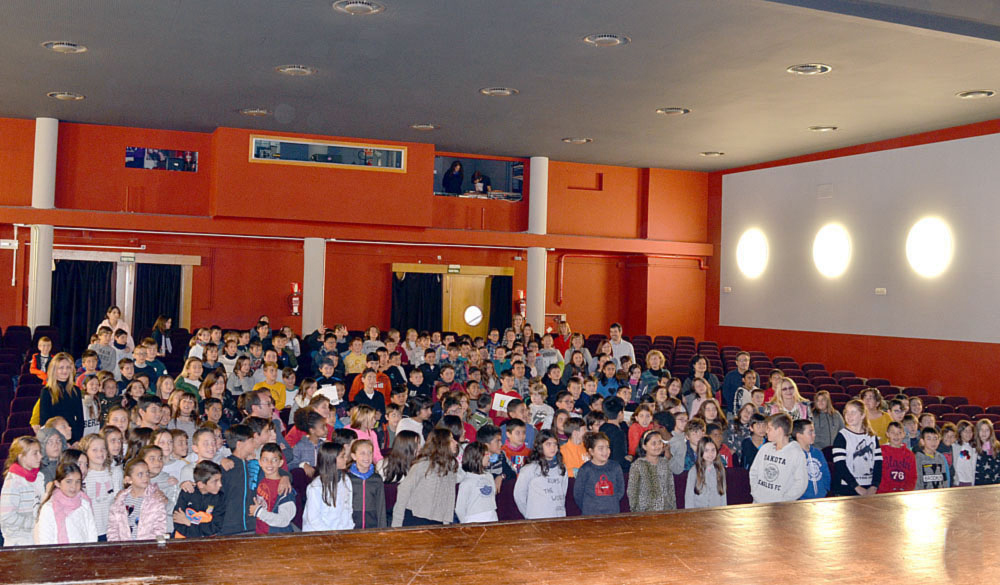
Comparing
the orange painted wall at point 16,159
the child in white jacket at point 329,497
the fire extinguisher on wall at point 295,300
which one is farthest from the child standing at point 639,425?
the orange painted wall at point 16,159

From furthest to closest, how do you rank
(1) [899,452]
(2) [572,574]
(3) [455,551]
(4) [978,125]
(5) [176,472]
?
(4) [978,125] → (1) [899,452] → (5) [176,472] → (3) [455,551] → (2) [572,574]

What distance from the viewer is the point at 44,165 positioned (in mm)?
14898

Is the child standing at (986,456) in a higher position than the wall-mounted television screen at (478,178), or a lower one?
lower

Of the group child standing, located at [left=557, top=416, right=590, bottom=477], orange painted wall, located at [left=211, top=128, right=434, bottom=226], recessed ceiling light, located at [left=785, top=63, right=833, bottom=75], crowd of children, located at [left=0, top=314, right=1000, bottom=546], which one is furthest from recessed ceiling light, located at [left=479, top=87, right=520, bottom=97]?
child standing, located at [left=557, top=416, right=590, bottom=477]

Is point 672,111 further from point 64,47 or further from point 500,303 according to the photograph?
point 64,47

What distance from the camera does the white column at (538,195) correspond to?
17.5 meters

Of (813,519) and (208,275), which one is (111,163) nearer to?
(208,275)

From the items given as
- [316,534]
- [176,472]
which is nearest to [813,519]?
[316,534]

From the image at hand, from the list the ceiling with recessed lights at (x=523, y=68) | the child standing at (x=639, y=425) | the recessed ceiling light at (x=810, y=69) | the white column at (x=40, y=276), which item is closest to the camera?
the child standing at (x=639, y=425)

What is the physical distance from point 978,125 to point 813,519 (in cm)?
1142

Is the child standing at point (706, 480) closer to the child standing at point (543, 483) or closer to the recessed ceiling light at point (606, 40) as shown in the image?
the child standing at point (543, 483)

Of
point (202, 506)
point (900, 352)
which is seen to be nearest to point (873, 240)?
point (900, 352)

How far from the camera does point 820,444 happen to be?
856cm

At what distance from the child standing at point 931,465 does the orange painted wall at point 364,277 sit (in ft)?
40.0
